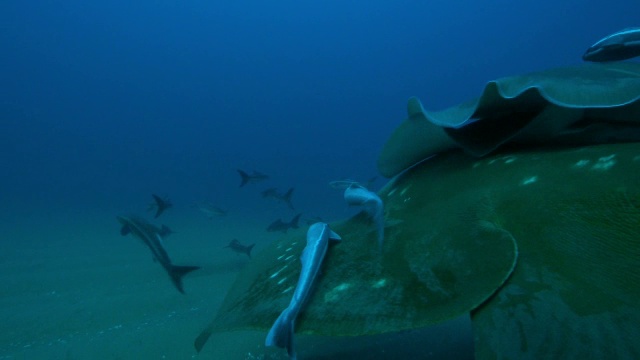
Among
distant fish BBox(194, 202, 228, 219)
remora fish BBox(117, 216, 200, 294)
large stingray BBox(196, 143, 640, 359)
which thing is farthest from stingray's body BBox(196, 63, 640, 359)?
distant fish BBox(194, 202, 228, 219)

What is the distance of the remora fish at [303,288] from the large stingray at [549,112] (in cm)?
104

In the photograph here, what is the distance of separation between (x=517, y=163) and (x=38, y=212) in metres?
21.7

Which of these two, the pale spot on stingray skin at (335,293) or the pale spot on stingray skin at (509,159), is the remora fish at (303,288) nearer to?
the pale spot on stingray skin at (335,293)

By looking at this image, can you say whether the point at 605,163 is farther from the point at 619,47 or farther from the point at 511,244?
the point at 619,47

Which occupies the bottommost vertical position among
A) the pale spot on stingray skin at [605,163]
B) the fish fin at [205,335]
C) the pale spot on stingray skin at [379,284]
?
the fish fin at [205,335]

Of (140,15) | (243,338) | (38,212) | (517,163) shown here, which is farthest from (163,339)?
(140,15)

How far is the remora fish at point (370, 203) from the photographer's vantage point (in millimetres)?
2053

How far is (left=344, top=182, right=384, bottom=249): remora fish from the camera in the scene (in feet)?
6.73

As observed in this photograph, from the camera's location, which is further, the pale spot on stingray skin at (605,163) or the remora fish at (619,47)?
the remora fish at (619,47)

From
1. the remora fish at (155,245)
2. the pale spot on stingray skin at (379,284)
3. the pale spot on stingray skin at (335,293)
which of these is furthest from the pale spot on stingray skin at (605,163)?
the remora fish at (155,245)

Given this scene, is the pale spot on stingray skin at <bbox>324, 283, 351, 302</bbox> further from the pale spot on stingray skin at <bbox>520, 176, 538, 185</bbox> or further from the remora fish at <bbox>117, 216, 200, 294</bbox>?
the remora fish at <bbox>117, 216, 200, 294</bbox>

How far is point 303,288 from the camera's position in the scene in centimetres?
170

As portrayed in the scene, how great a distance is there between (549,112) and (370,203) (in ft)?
4.14

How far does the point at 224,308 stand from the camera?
213cm
